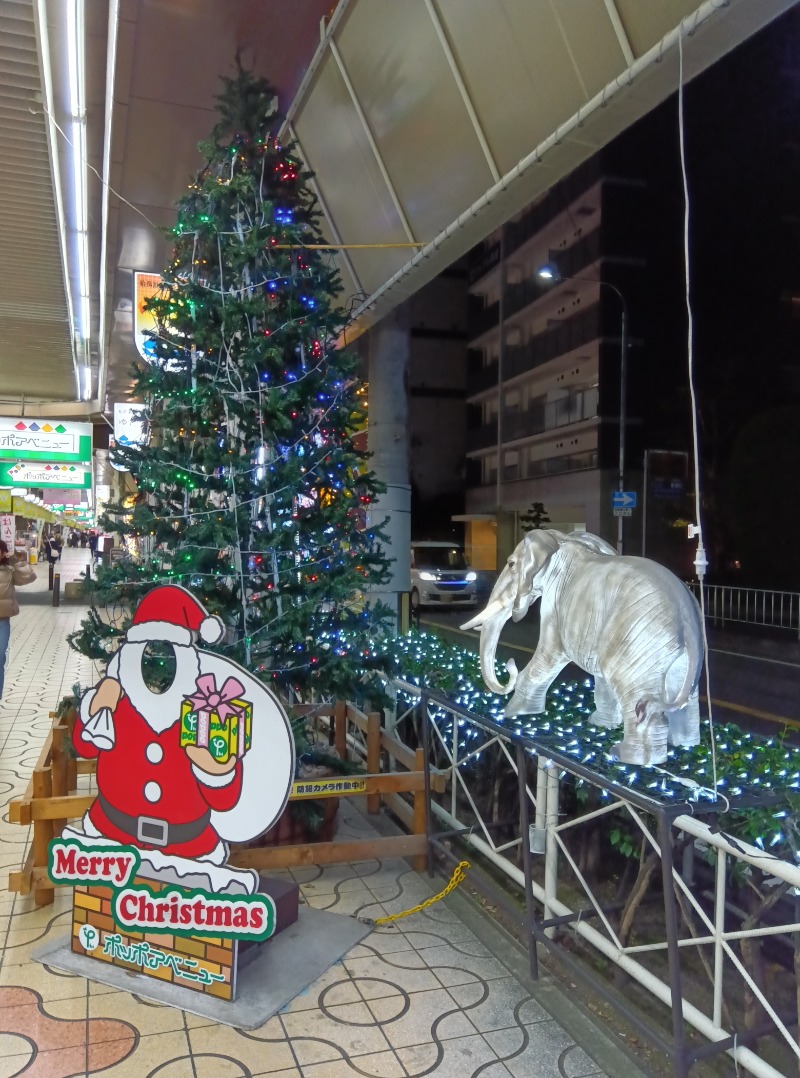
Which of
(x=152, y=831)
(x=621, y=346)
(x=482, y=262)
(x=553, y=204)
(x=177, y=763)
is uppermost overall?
(x=553, y=204)

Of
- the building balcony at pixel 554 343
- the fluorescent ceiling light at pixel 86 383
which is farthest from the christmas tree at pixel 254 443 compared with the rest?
the building balcony at pixel 554 343

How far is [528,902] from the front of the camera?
130 inches

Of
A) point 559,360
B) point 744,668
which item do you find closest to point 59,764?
point 744,668

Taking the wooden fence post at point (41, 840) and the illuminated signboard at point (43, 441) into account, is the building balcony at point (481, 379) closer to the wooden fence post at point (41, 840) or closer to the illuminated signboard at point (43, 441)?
the illuminated signboard at point (43, 441)

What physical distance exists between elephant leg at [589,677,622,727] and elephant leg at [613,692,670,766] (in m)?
0.53

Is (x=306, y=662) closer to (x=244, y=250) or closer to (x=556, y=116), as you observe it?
(x=244, y=250)

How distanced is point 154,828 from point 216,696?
0.61 m

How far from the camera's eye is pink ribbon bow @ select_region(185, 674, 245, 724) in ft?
10.4

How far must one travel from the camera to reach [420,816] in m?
4.36

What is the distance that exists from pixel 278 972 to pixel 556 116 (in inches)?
171

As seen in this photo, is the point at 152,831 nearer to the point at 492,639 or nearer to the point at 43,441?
the point at 492,639

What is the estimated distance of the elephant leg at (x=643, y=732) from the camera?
3.16 meters

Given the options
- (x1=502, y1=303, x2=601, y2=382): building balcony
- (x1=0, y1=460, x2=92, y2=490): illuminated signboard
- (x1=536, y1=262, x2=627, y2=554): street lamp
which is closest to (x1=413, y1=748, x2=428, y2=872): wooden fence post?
(x1=536, y1=262, x2=627, y2=554): street lamp

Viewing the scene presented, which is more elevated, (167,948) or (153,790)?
(153,790)
